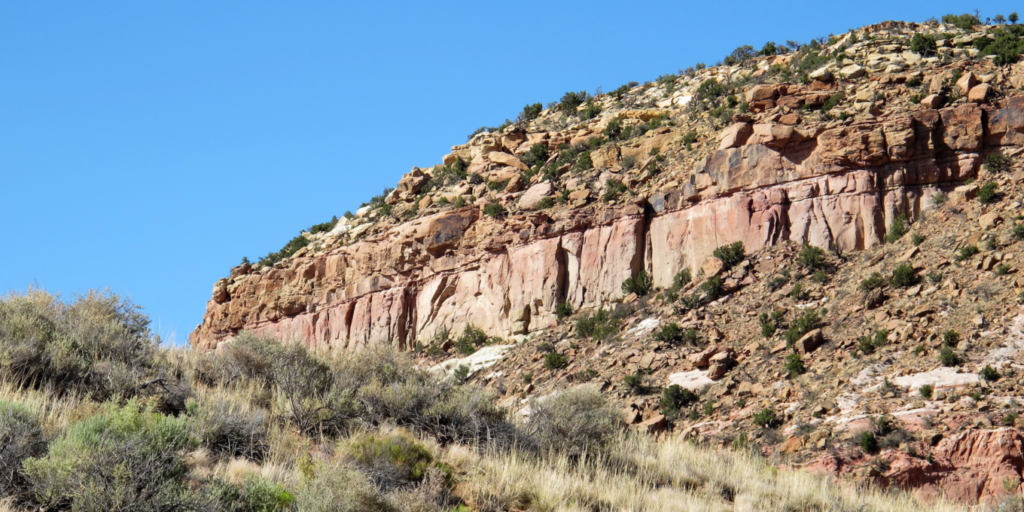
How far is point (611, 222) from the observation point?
36.0 meters

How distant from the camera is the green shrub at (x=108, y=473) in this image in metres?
7.26

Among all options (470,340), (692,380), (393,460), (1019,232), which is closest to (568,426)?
(393,460)

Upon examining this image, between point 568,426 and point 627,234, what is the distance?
23521 mm

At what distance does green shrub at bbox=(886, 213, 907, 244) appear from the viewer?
30.0 metres

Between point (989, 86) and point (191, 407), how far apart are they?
1225 inches

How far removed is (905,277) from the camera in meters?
26.6

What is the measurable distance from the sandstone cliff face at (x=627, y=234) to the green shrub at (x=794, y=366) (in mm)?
7519

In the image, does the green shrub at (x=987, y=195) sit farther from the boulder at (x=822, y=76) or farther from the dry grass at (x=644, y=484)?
the dry grass at (x=644, y=484)

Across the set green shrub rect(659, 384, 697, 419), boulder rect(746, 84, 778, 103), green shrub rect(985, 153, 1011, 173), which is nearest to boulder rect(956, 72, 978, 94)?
green shrub rect(985, 153, 1011, 173)

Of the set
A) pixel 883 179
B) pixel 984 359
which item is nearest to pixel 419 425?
pixel 984 359

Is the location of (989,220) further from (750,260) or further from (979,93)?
(750,260)

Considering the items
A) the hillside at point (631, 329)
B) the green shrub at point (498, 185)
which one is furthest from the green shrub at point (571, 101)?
the green shrub at point (498, 185)

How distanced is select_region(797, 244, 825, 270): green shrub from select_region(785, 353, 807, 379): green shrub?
5.61 m

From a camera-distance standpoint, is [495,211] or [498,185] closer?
[495,211]
